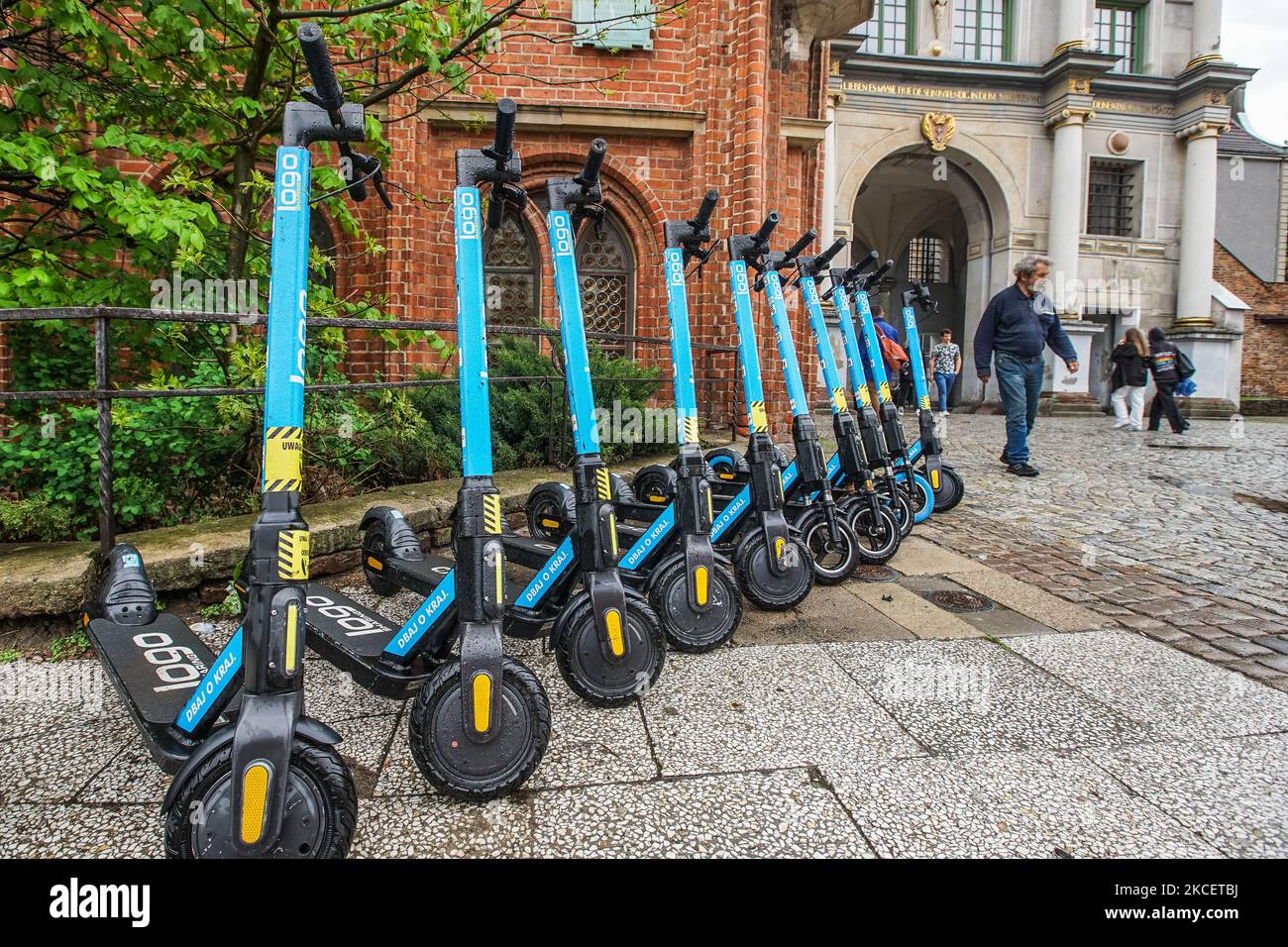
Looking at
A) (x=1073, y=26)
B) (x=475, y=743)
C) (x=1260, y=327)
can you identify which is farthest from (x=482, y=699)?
(x=1260, y=327)

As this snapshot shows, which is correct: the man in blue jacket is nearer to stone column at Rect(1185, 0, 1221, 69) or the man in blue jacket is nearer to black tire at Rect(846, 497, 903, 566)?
black tire at Rect(846, 497, 903, 566)

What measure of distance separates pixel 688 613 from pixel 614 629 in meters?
0.69

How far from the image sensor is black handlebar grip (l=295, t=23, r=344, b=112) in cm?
171

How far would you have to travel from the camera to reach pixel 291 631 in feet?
5.75

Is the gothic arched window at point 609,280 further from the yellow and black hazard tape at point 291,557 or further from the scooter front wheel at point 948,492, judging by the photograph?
the yellow and black hazard tape at point 291,557

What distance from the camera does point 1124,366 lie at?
13820mm

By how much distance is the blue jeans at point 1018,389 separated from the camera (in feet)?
26.7

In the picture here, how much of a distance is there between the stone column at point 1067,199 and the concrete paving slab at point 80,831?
21.3m

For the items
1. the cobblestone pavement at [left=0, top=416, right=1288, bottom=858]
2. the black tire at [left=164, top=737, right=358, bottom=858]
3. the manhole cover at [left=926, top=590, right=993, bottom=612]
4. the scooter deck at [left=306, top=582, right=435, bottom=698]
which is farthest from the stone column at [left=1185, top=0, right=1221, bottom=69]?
the black tire at [left=164, top=737, right=358, bottom=858]

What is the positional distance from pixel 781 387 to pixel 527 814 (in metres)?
7.65

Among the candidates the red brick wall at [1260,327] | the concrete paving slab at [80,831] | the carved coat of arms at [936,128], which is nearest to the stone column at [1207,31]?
the red brick wall at [1260,327]

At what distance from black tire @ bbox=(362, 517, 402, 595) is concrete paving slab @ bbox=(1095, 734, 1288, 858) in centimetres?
294

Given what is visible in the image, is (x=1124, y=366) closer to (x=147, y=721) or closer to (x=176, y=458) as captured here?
(x=176, y=458)

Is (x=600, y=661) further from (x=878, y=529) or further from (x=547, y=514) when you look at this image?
(x=878, y=529)
